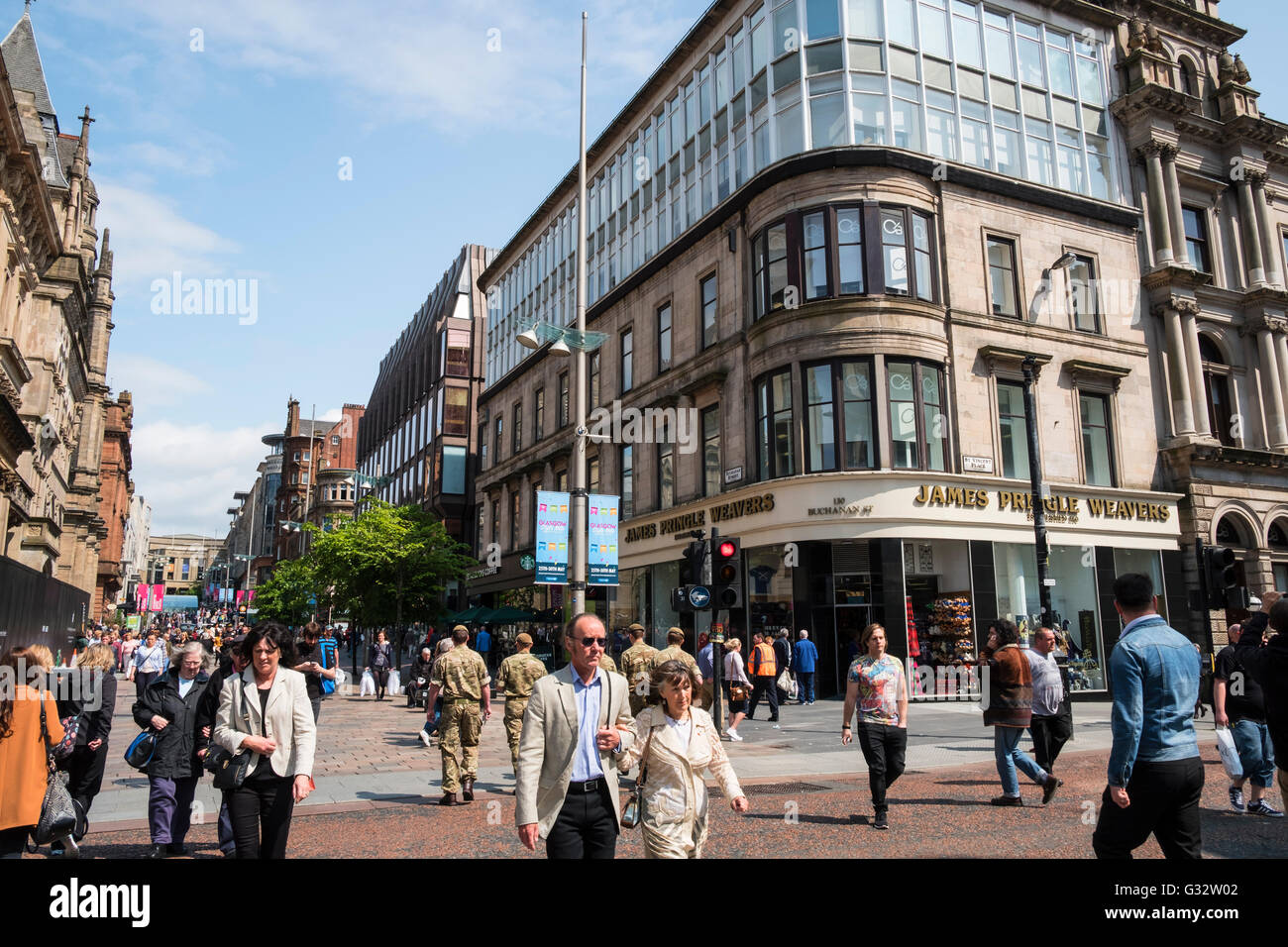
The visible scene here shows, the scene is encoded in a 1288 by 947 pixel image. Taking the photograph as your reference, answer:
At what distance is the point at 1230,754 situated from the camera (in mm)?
8844

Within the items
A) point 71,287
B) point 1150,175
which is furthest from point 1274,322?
point 71,287

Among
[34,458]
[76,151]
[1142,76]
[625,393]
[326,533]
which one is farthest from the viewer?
[76,151]

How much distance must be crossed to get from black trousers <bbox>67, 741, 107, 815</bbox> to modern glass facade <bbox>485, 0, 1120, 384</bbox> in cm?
1648

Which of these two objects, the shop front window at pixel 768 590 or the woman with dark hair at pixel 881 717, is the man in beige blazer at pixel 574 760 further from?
the shop front window at pixel 768 590

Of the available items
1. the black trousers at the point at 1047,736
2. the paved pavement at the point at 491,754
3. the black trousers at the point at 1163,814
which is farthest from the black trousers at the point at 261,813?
the black trousers at the point at 1047,736

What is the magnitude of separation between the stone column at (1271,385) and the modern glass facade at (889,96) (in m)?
7.49

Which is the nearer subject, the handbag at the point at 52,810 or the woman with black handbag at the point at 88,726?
the handbag at the point at 52,810

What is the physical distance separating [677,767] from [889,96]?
24.4 meters

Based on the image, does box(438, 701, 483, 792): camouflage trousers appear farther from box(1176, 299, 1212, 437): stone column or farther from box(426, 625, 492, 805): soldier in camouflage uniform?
box(1176, 299, 1212, 437): stone column

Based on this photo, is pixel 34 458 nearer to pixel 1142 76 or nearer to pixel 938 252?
pixel 938 252

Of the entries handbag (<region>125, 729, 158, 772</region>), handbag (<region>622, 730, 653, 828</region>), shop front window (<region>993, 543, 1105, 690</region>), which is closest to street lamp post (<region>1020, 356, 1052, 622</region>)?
shop front window (<region>993, 543, 1105, 690</region>)

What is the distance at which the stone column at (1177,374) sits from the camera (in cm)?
2745
